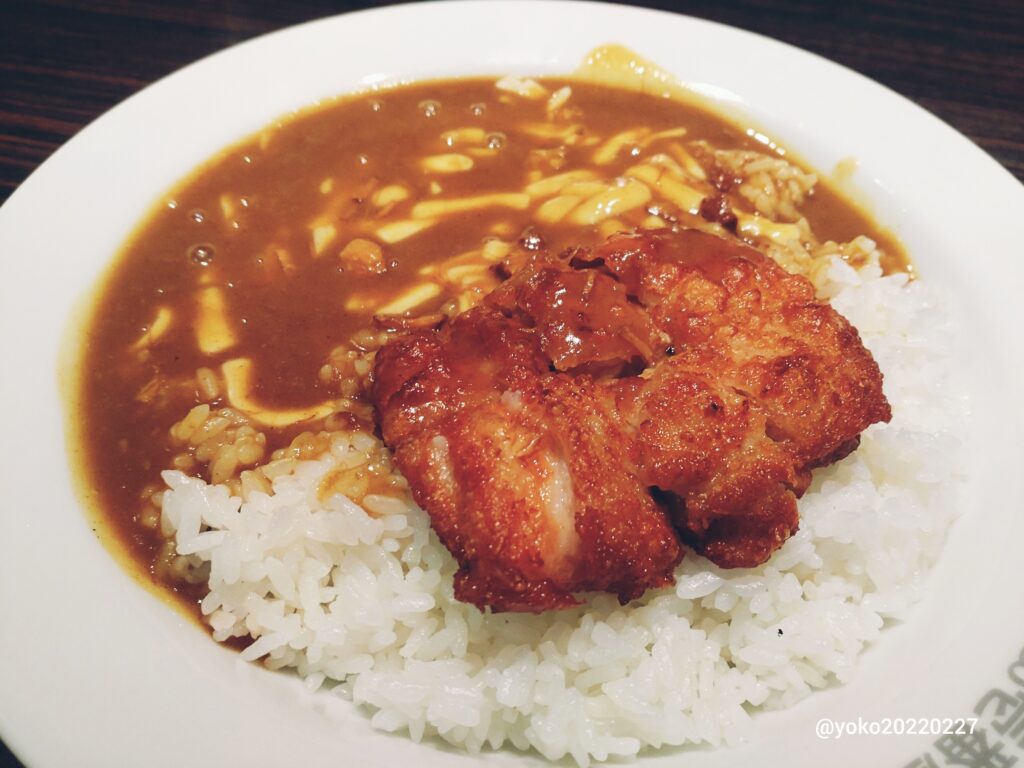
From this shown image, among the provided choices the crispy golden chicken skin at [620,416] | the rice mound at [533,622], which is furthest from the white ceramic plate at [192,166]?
the crispy golden chicken skin at [620,416]

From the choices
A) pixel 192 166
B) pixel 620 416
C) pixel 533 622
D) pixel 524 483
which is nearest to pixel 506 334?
pixel 620 416

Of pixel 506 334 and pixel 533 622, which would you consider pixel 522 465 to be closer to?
pixel 506 334

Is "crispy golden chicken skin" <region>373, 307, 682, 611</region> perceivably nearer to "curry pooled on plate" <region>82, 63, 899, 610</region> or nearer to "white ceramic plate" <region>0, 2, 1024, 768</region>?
"curry pooled on plate" <region>82, 63, 899, 610</region>

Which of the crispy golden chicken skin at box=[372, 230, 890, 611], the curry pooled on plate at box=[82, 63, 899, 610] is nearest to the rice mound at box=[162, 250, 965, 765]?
the curry pooled on plate at box=[82, 63, 899, 610]

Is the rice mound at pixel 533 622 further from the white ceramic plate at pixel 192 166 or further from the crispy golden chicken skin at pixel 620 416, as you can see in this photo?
the crispy golden chicken skin at pixel 620 416

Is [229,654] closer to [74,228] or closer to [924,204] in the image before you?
[74,228]

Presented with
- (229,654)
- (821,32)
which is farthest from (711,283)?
(821,32)
